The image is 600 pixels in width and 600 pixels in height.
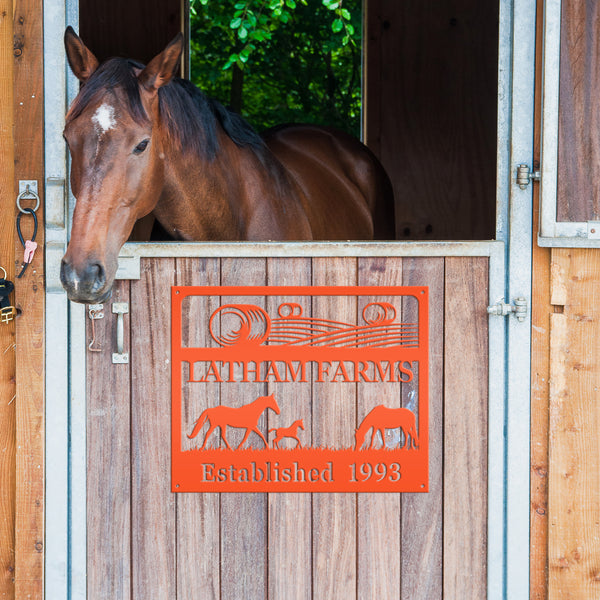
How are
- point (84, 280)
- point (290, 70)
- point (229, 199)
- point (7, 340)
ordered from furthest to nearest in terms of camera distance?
point (290, 70)
point (229, 199)
point (7, 340)
point (84, 280)

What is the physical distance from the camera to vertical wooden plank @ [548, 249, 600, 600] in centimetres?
219

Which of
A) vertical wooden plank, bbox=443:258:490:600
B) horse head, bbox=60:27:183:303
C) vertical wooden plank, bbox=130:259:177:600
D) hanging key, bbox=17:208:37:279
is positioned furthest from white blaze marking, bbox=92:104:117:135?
vertical wooden plank, bbox=443:258:490:600

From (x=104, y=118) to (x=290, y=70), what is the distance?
488 cm

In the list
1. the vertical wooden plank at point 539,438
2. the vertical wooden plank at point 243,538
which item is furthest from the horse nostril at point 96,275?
the vertical wooden plank at point 539,438

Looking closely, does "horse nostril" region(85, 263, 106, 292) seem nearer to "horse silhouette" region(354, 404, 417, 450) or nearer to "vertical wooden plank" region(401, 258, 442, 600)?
"horse silhouette" region(354, 404, 417, 450)

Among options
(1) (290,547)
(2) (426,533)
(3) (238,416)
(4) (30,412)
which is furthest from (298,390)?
(4) (30,412)

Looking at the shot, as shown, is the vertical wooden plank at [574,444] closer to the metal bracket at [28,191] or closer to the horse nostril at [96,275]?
the horse nostril at [96,275]

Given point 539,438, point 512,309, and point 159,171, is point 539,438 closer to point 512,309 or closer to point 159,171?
point 512,309

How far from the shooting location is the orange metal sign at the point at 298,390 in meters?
2.19

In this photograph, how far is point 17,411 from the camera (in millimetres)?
2209

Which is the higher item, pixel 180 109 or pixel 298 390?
pixel 180 109

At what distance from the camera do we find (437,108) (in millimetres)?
4625

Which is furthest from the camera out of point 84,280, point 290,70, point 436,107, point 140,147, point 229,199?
point 290,70

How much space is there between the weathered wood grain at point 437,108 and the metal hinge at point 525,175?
247 cm
